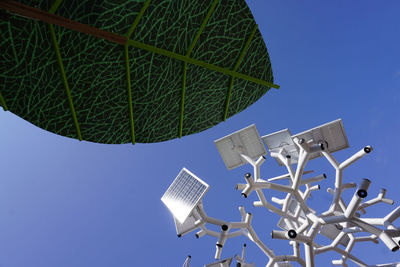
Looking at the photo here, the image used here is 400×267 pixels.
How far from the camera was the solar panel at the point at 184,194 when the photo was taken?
32.8 feet

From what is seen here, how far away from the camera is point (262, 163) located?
10680 mm

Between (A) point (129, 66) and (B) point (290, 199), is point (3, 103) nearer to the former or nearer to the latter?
(A) point (129, 66)

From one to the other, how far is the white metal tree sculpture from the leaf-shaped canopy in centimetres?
354

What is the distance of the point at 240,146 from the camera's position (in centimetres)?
1165

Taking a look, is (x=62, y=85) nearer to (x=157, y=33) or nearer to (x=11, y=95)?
(x=11, y=95)

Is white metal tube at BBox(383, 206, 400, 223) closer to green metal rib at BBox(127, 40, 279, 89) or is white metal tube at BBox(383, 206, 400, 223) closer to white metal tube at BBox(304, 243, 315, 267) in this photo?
white metal tube at BBox(304, 243, 315, 267)

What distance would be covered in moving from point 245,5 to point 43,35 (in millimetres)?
3503

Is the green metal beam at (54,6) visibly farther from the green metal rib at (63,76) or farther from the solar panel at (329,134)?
the solar panel at (329,134)

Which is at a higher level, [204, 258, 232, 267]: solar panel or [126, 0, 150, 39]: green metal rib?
[126, 0, 150, 39]: green metal rib

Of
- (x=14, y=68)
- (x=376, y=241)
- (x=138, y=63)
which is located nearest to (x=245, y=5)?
(x=138, y=63)

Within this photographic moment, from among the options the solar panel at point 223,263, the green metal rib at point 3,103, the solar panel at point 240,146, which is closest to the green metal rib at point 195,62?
the green metal rib at point 3,103

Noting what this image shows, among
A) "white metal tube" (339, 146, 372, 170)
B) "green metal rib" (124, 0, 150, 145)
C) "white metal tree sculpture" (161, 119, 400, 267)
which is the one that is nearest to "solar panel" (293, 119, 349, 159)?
"white metal tree sculpture" (161, 119, 400, 267)

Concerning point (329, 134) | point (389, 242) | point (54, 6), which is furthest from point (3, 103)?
point (329, 134)

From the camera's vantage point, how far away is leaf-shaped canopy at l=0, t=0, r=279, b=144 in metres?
4.27
